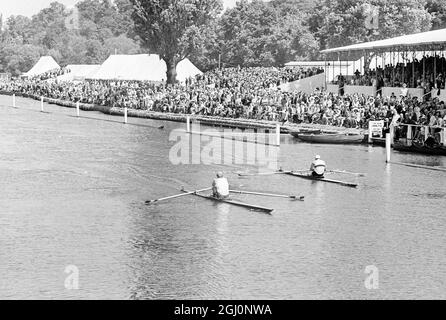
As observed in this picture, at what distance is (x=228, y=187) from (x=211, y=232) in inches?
243

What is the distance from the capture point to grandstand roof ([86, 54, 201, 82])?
9319 cm

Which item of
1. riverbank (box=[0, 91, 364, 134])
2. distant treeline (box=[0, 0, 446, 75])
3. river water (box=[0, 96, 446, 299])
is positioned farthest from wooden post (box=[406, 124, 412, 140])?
distant treeline (box=[0, 0, 446, 75])

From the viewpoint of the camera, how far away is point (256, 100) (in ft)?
198

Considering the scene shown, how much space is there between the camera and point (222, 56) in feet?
389

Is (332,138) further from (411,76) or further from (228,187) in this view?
(228,187)

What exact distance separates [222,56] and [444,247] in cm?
9588

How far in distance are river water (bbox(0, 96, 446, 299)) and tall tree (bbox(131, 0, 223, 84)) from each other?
4540 centimetres

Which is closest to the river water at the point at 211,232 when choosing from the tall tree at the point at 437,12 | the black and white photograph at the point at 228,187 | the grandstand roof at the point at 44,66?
the black and white photograph at the point at 228,187

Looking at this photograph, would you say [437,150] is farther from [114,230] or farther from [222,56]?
[222,56]

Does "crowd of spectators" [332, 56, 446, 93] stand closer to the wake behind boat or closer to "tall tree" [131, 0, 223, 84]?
the wake behind boat

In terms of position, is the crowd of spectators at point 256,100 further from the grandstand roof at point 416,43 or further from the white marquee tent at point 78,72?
the white marquee tent at point 78,72

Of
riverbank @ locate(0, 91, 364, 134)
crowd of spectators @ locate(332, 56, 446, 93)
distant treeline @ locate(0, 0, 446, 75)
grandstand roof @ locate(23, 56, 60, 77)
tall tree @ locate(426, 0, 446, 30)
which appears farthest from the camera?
grandstand roof @ locate(23, 56, 60, 77)

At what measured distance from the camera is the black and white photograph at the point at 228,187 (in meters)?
21.0
